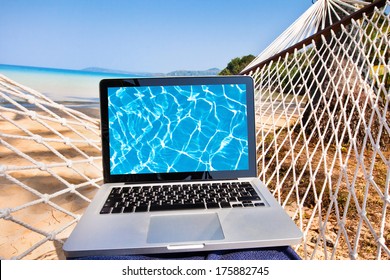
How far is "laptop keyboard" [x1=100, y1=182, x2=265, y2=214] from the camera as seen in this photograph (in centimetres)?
69

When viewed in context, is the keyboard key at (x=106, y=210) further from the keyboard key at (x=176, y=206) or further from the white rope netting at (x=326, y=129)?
the white rope netting at (x=326, y=129)

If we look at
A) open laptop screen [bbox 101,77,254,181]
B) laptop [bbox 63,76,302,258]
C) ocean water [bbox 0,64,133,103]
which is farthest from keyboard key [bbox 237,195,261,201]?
ocean water [bbox 0,64,133,103]

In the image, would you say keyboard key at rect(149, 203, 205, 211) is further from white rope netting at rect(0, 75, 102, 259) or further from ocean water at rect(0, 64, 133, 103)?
ocean water at rect(0, 64, 133, 103)

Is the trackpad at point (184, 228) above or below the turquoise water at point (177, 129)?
below

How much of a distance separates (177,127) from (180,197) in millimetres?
200

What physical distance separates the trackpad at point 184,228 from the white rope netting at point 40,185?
298mm

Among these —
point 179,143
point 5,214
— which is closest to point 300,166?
point 179,143

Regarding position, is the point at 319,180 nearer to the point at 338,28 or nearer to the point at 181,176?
the point at 338,28

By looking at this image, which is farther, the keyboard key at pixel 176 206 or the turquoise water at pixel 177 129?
the turquoise water at pixel 177 129

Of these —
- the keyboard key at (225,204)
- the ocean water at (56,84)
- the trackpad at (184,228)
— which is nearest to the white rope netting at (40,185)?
the trackpad at (184,228)

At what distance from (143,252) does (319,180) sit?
1564 millimetres

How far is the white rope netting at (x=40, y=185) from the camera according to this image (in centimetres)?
83

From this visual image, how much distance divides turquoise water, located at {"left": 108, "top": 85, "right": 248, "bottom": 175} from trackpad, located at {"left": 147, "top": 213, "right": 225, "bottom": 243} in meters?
0.18

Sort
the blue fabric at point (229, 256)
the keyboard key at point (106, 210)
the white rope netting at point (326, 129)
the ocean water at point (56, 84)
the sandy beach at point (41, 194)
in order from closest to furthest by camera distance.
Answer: the blue fabric at point (229, 256)
the keyboard key at point (106, 210)
the sandy beach at point (41, 194)
the white rope netting at point (326, 129)
the ocean water at point (56, 84)
